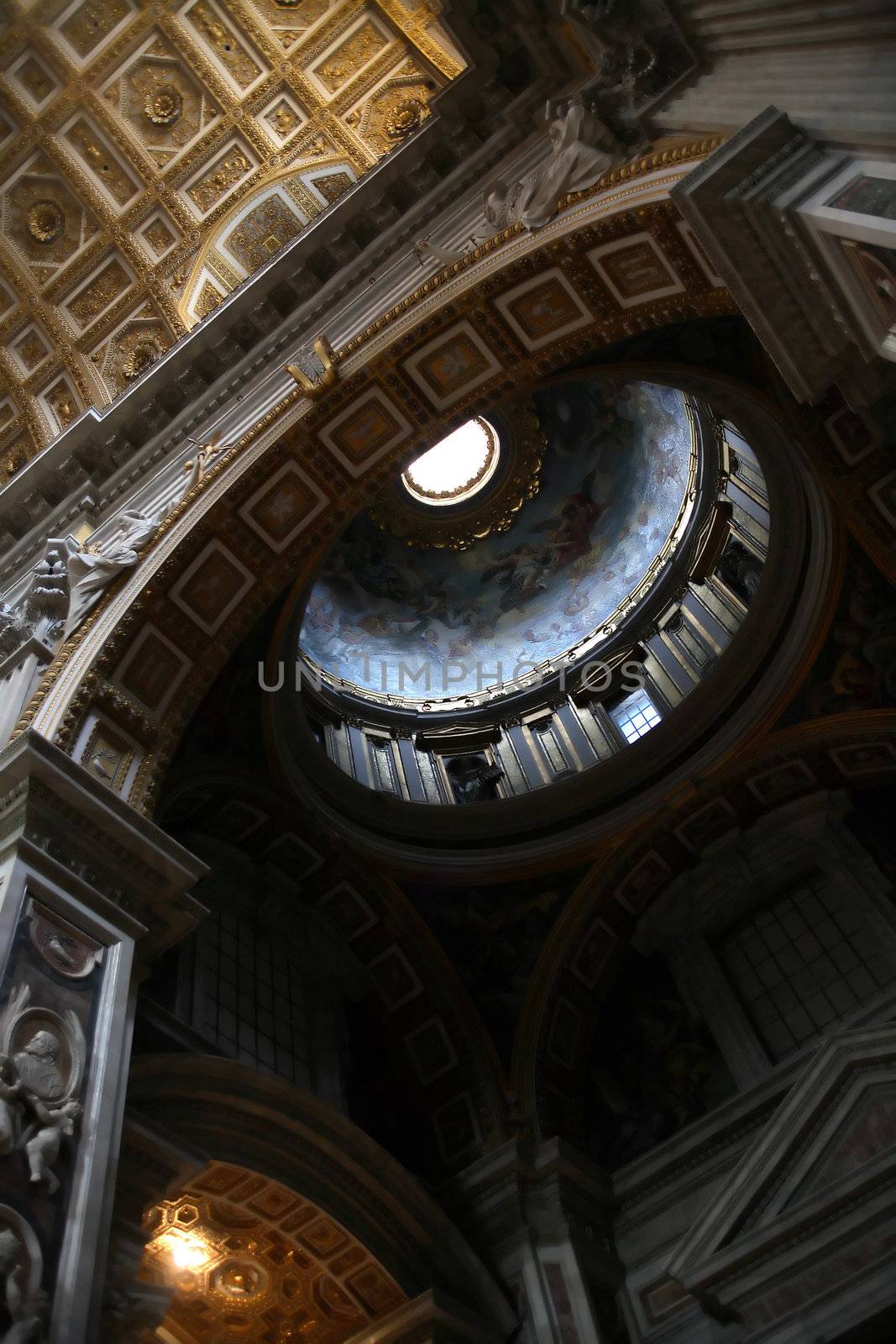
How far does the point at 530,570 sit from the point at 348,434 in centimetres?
730

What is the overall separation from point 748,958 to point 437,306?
759 centimetres

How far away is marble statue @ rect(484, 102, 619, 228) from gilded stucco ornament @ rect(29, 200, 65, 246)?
6.19m

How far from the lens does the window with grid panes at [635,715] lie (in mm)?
13828

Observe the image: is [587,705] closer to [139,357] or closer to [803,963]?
[803,963]

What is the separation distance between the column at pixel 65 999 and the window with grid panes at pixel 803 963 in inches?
265

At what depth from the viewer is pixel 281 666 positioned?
11.5 meters

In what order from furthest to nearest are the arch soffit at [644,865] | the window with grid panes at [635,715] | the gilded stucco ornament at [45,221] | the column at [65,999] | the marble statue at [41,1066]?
1. the window with grid panes at [635,715]
2. the gilded stucco ornament at [45,221]
3. the arch soffit at [644,865]
4. the marble statue at [41,1066]
5. the column at [65,999]

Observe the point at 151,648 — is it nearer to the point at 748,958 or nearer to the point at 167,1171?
the point at 167,1171

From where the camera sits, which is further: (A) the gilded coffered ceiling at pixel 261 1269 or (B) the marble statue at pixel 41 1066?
(A) the gilded coffered ceiling at pixel 261 1269

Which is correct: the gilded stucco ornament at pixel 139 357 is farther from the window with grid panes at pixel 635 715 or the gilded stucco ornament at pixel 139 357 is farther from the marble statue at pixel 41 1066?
the marble statue at pixel 41 1066

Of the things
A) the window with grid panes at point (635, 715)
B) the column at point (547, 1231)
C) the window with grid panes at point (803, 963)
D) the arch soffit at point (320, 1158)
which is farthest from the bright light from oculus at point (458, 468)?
the arch soffit at point (320, 1158)

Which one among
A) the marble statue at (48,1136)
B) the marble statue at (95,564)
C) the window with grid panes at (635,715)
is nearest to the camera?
the marble statue at (48,1136)

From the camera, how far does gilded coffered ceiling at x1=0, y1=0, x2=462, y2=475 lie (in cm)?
1222

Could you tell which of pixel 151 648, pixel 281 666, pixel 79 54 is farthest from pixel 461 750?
pixel 79 54
